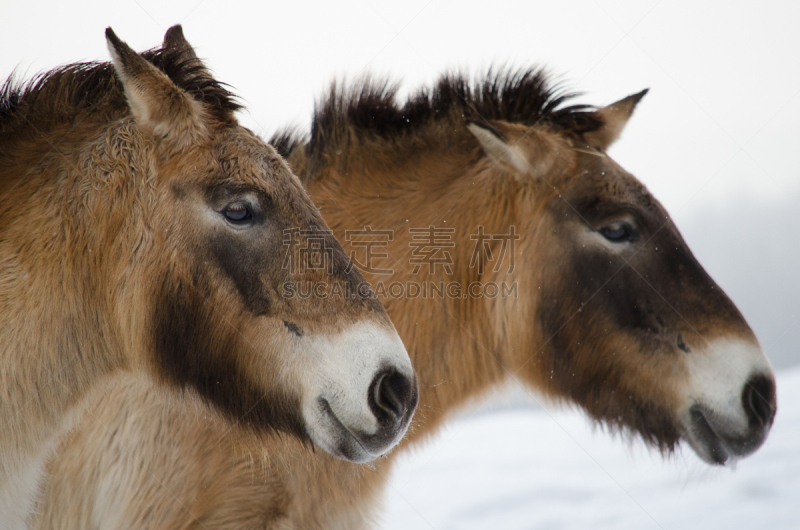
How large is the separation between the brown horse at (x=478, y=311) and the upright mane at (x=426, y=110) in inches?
0.5

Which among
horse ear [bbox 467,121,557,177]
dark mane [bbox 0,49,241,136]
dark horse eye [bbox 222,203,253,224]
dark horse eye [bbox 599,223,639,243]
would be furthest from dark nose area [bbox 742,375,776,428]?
dark mane [bbox 0,49,241,136]

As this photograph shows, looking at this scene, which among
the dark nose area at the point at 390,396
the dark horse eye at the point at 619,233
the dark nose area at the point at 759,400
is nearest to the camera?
the dark nose area at the point at 390,396

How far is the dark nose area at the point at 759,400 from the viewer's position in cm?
276

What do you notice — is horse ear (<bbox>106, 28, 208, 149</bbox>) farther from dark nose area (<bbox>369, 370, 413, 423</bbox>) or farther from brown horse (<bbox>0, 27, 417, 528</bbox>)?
dark nose area (<bbox>369, 370, 413, 423</bbox>)

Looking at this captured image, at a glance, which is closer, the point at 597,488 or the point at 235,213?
the point at 235,213

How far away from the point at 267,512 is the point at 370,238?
1.50 metres

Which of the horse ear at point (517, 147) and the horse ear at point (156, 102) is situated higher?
the horse ear at point (517, 147)

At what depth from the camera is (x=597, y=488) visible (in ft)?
17.8

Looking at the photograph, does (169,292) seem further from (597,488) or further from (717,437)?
(597,488)

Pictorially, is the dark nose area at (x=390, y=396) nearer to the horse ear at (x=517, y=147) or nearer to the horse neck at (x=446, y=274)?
the horse neck at (x=446, y=274)

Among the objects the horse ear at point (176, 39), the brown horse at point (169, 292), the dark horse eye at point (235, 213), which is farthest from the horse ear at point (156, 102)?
the horse ear at point (176, 39)

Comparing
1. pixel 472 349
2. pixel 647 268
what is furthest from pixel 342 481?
pixel 647 268

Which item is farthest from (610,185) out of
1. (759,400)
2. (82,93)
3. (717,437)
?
(82,93)

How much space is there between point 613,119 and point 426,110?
1.21m
